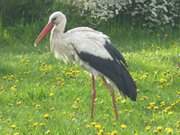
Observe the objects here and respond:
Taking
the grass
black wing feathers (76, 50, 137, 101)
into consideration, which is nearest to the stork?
black wing feathers (76, 50, 137, 101)

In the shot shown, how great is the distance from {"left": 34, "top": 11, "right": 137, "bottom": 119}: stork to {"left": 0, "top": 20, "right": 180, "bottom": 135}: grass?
41 centimetres

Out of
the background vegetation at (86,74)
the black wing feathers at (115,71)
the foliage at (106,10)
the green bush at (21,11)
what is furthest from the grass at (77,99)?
the green bush at (21,11)

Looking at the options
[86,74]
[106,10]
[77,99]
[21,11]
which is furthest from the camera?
[21,11]

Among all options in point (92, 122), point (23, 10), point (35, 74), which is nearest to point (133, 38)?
point (23, 10)

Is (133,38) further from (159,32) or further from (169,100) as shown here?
(169,100)

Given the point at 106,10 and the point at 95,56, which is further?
the point at 106,10

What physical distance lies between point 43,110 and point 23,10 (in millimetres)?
9464

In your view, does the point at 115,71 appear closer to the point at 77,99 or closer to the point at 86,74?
the point at 77,99

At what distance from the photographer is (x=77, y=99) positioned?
942 centimetres

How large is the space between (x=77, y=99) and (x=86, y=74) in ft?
5.85

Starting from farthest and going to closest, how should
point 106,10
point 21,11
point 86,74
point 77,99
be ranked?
point 21,11
point 106,10
point 86,74
point 77,99

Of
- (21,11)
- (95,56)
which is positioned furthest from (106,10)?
→ (95,56)

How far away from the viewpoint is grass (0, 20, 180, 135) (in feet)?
25.4

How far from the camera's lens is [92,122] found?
26.1 ft
